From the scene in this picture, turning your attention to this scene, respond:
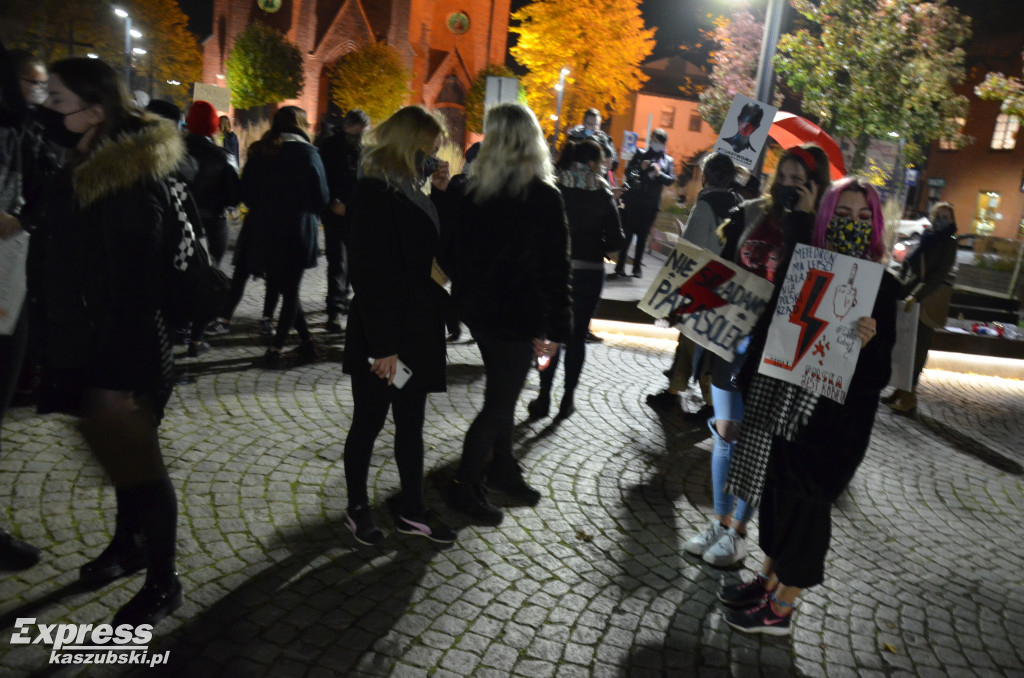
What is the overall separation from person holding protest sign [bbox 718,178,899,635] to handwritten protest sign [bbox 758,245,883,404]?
6 cm

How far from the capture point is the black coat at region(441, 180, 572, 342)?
3672 millimetres

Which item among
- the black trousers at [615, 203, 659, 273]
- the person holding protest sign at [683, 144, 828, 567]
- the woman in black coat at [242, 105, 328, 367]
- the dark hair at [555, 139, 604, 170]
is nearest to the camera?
the person holding protest sign at [683, 144, 828, 567]

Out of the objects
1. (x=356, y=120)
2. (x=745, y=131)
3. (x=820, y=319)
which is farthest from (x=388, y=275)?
(x=745, y=131)

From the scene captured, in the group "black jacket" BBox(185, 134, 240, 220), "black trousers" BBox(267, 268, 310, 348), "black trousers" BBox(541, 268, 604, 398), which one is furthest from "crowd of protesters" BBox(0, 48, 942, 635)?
"black trousers" BBox(267, 268, 310, 348)

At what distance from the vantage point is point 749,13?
30.6 meters

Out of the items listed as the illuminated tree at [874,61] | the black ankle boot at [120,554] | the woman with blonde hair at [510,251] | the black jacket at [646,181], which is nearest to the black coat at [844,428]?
the woman with blonde hair at [510,251]

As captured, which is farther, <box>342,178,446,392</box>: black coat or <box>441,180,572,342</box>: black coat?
<box>441,180,572,342</box>: black coat

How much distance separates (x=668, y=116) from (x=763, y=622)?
62781 mm

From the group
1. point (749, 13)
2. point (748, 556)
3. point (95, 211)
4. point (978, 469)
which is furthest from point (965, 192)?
point (95, 211)

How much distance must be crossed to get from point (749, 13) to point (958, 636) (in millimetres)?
31464

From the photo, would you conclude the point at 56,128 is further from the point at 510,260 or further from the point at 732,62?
the point at 732,62

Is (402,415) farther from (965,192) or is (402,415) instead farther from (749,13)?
(965,192)

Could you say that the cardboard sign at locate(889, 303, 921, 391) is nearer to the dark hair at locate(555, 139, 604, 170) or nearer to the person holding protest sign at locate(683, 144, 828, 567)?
the person holding protest sign at locate(683, 144, 828, 567)

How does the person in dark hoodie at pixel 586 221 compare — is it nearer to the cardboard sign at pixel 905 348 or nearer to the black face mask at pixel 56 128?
the cardboard sign at pixel 905 348
